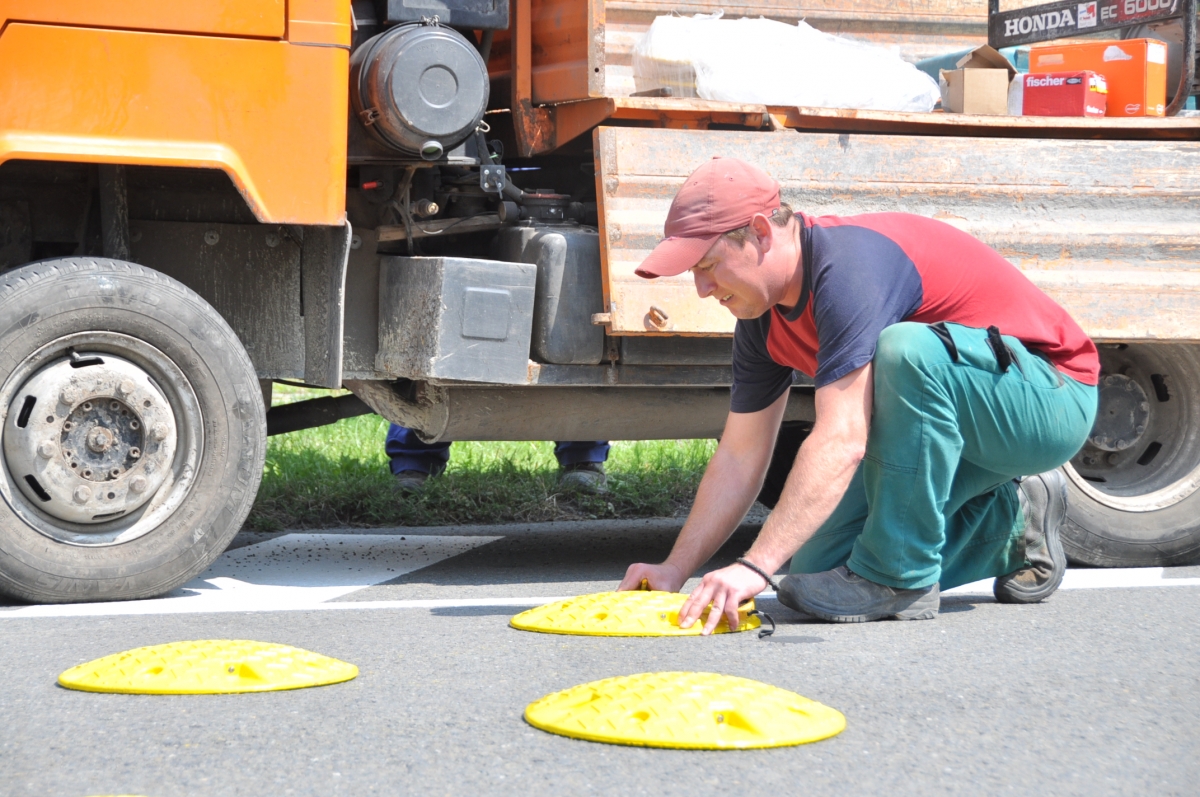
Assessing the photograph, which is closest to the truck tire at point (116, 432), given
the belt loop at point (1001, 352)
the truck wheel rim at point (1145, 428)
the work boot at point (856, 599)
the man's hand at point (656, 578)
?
the man's hand at point (656, 578)

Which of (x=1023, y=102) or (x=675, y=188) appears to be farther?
(x=1023, y=102)

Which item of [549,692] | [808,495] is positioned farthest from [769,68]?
[549,692]

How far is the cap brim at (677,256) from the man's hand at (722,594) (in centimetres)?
67

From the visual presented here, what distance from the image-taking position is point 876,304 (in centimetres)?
309

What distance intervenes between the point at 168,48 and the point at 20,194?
78cm

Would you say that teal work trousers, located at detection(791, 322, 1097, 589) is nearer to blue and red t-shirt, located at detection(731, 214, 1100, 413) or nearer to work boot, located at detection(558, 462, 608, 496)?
blue and red t-shirt, located at detection(731, 214, 1100, 413)

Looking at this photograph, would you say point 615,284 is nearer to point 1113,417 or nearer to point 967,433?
point 967,433

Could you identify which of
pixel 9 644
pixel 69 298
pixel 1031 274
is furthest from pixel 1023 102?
pixel 9 644

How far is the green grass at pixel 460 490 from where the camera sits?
5445 mm

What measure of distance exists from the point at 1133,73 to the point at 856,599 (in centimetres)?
232

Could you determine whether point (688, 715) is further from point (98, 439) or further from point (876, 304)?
point (98, 439)

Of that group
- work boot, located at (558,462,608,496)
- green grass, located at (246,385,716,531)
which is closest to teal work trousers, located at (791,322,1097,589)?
green grass, located at (246,385,716,531)

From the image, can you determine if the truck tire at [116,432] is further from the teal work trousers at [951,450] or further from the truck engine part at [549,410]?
the teal work trousers at [951,450]

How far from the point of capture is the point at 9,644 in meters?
3.07
